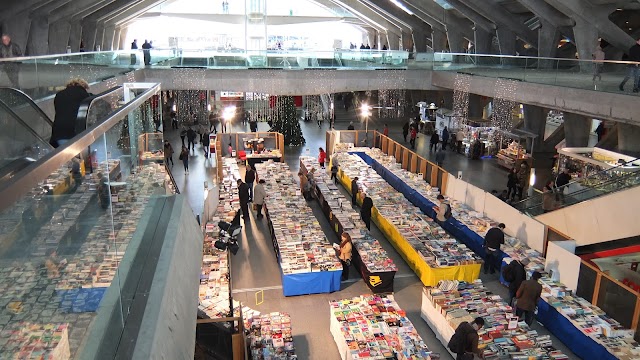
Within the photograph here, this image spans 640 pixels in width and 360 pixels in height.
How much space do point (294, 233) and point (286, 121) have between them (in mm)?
12579

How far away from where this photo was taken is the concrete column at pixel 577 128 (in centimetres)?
1891

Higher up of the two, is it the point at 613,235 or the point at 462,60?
the point at 462,60

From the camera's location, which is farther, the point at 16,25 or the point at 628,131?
the point at 16,25

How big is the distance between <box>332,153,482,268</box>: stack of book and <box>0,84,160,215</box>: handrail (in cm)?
896

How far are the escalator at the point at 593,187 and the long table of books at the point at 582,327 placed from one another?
2773 millimetres

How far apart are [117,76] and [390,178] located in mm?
9408

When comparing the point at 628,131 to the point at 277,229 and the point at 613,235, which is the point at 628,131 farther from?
the point at 277,229

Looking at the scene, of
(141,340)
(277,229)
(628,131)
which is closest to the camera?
(141,340)

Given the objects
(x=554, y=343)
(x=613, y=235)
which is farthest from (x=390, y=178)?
(x=554, y=343)

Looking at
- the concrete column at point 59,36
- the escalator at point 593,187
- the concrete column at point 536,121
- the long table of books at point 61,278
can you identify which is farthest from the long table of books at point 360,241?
the concrete column at point 59,36

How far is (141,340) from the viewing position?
233 centimetres

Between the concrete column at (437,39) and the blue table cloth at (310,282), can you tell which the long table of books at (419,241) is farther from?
the concrete column at (437,39)

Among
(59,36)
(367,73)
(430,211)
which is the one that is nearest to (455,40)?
(367,73)

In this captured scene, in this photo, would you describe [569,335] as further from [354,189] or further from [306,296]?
[354,189]
